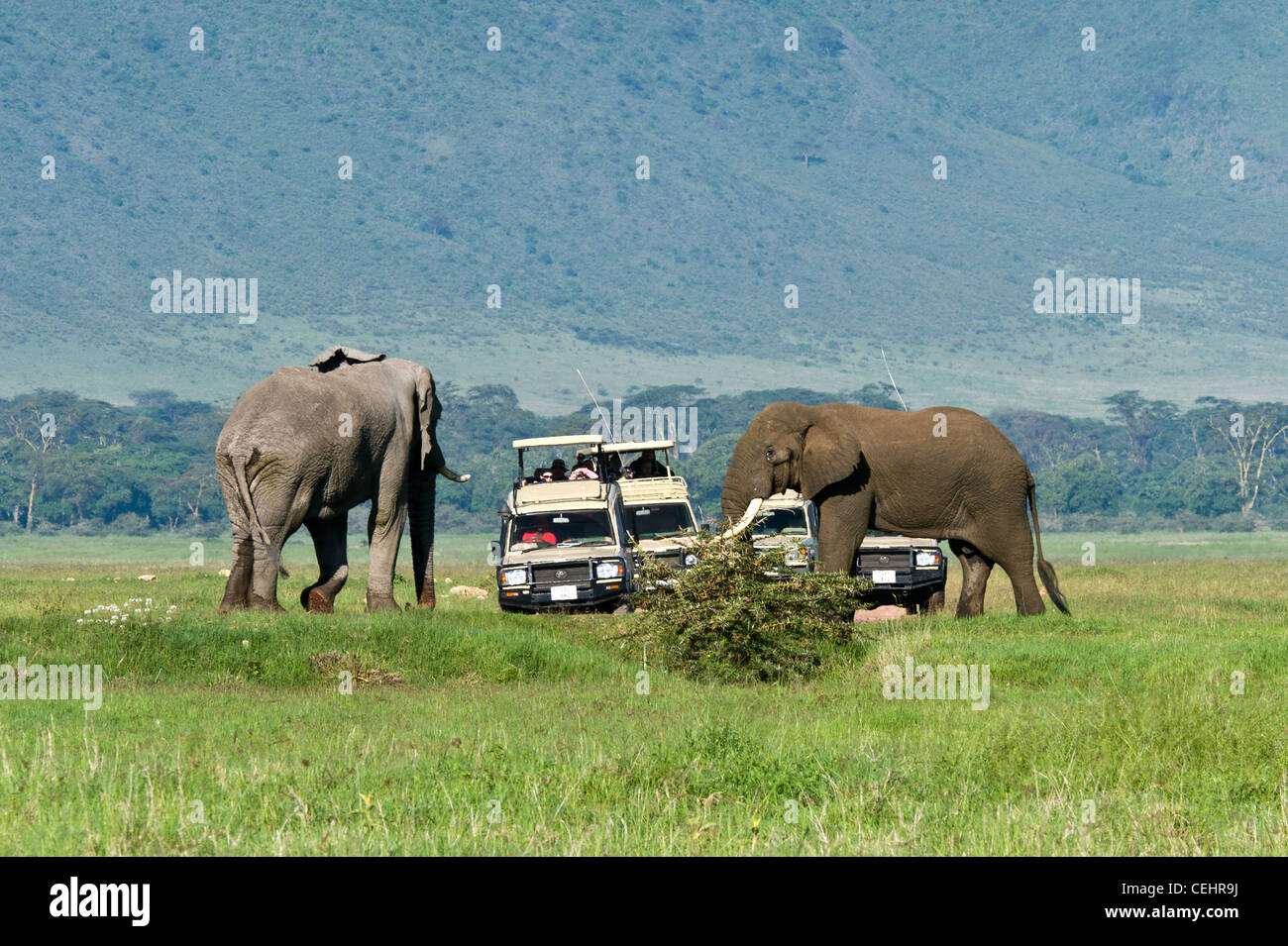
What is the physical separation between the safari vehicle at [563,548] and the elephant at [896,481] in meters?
2.44

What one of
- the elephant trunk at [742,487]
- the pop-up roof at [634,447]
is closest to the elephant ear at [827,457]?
the elephant trunk at [742,487]

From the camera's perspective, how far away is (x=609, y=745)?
12.8 meters

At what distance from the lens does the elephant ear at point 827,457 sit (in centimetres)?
2295

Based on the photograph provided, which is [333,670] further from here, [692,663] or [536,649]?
[692,663]

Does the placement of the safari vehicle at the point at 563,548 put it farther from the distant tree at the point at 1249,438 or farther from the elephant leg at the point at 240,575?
the distant tree at the point at 1249,438

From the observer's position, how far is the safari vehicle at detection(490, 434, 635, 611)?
24891 mm

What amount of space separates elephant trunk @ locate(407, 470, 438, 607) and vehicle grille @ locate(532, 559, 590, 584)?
1.51 metres

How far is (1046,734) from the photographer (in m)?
13.0

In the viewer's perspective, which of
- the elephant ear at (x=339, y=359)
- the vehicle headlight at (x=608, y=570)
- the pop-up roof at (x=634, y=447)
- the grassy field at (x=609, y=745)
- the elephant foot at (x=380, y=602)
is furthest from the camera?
the pop-up roof at (x=634, y=447)

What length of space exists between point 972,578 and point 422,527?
7.54 m

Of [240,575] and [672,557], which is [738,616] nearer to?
[240,575]

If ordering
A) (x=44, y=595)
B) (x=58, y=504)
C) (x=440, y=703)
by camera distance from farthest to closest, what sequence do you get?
(x=58, y=504) < (x=44, y=595) < (x=440, y=703)
